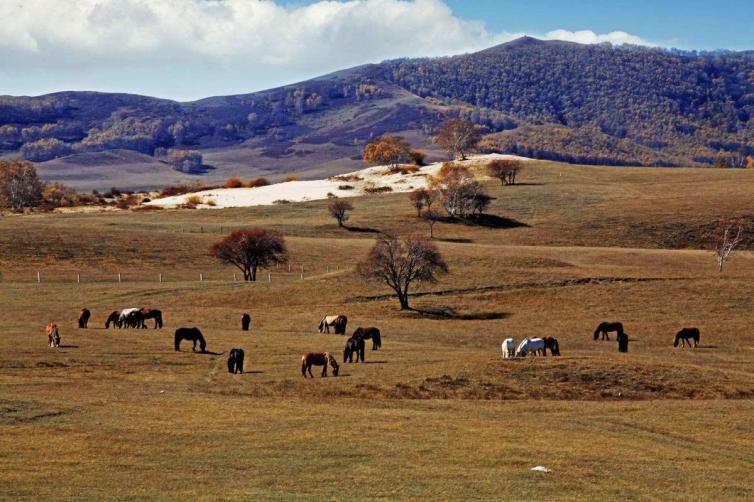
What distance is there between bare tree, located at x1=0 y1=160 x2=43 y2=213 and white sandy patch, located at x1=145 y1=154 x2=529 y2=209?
21678mm

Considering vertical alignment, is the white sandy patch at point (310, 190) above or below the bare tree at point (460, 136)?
below

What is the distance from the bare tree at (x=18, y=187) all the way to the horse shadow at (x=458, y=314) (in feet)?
401

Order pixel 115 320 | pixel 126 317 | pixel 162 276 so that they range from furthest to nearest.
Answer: pixel 162 276
pixel 115 320
pixel 126 317

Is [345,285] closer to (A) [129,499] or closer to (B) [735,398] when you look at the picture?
(B) [735,398]

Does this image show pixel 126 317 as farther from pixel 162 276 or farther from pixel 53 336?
pixel 162 276

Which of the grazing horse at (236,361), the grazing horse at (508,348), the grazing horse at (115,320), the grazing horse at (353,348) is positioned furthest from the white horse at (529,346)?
the grazing horse at (115,320)

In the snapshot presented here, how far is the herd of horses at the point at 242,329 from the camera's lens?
122ft

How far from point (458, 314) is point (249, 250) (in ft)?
82.1

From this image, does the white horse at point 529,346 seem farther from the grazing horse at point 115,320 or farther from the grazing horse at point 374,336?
the grazing horse at point 115,320

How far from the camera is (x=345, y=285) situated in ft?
228

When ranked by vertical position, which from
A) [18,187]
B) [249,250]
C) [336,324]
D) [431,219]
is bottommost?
→ [336,324]

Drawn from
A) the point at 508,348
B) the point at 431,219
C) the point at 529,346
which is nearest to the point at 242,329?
the point at 508,348

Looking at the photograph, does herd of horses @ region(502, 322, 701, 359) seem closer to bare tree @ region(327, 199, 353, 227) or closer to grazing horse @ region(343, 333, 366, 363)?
grazing horse @ region(343, 333, 366, 363)

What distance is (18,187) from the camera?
16588cm
